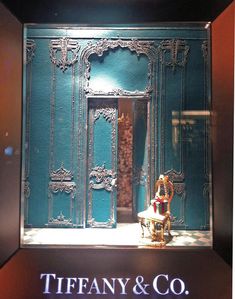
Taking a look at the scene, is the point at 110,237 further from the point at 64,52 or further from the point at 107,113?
the point at 64,52

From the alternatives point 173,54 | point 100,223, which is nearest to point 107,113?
point 173,54

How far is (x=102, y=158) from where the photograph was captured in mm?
3891

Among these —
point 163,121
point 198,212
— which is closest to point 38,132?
point 163,121

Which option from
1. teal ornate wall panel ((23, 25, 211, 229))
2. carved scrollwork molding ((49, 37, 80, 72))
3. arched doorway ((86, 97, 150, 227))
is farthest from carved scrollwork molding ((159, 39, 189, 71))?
carved scrollwork molding ((49, 37, 80, 72))

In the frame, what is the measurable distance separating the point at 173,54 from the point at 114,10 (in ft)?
6.26

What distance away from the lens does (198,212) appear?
3.43m

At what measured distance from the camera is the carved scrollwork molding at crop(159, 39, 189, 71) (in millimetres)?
3653

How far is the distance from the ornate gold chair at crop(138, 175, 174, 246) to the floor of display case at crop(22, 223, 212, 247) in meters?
0.12

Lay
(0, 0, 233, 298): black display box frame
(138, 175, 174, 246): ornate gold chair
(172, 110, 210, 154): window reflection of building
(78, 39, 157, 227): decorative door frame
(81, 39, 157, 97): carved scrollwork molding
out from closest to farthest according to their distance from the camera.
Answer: (0, 0, 233, 298): black display box frame, (172, 110, 210, 154): window reflection of building, (138, 175, 174, 246): ornate gold chair, (81, 39, 157, 97): carved scrollwork molding, (78, 39, 157, 227): decorative door frame

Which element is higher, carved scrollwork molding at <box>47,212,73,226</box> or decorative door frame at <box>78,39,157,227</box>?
decorative door frame at <box>78,39,157,227</box>

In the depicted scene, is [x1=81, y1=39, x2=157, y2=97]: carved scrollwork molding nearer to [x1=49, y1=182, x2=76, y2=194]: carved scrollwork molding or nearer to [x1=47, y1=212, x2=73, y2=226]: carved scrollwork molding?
[x1=49, y1=182, x2=76, y2=194]: carved scrollwork molding

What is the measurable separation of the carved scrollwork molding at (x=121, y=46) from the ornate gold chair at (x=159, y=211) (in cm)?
121

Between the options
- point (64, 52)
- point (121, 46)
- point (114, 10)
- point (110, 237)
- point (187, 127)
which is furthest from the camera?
point (64, 52)

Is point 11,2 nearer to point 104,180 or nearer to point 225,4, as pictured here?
point 225,4
